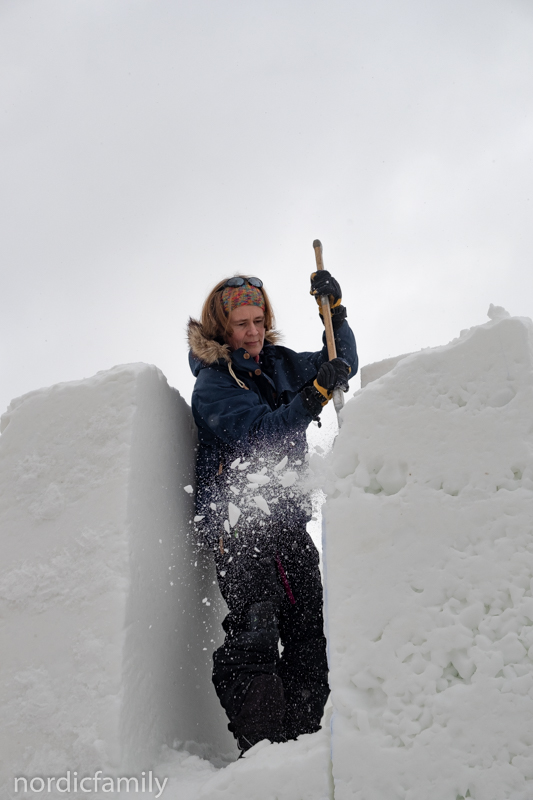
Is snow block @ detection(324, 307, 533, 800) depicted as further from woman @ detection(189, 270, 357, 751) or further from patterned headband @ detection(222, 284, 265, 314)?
patterned headband @ detection(222, 284, 265, 314)

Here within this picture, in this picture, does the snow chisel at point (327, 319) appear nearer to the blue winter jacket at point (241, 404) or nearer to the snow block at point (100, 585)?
the blue winter jacket at point (241, 404)

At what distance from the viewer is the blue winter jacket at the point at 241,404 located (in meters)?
2.47

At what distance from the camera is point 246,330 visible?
10.2ft

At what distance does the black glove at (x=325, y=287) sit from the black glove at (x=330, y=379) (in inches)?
29.4

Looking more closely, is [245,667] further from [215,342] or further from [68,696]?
[215,342]

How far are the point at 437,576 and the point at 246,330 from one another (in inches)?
73.6

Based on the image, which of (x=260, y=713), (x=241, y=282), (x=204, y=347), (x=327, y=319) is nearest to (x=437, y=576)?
(x=260, y=713)

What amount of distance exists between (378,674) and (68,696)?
106cm


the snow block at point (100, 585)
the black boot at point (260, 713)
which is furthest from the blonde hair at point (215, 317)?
the black boot at point (260, 713)

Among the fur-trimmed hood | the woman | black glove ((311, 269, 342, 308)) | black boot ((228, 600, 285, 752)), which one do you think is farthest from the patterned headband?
black boot ((228, 600, 285, 752))

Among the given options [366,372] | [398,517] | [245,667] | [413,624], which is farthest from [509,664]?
[366,372]

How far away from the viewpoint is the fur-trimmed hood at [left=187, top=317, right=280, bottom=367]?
286 centimetres

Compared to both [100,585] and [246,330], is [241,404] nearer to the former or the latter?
[246,330]

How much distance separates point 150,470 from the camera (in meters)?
2.28
